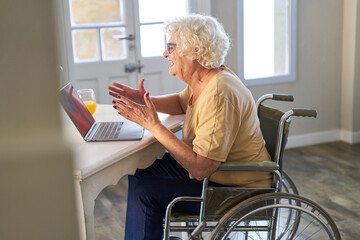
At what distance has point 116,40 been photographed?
3816 millimetres

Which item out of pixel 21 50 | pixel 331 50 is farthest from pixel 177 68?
pixel 331 50

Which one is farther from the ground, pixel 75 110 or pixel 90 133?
pixel 75 110

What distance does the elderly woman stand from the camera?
1.71 metres

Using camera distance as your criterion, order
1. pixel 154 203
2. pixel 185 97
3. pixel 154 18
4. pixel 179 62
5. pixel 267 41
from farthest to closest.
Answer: pixel 267 41, pixel 154 18, pixel 185 97, pixel 179 62, pixel 154 203

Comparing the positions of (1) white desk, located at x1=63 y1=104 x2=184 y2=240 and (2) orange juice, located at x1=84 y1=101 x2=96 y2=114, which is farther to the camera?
(2) orange juice, located at x1=84 y1=101 x2=96 y2=114

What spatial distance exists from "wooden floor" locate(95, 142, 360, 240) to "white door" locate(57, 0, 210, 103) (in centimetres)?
90

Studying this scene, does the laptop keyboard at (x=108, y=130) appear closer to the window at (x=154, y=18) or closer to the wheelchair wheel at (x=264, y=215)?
the wheelchair wheel at (x=264, y=215)

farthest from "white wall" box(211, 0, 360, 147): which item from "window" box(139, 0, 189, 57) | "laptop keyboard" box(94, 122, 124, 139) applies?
"laptop keyboard" box(94, 122, 124, 139)

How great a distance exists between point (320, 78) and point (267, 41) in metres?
0.64

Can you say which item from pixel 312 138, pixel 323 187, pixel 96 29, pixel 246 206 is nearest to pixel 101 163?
pixel 246 206

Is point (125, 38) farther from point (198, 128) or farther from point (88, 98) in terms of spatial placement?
point (198, 128)

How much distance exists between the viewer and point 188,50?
1885 mm

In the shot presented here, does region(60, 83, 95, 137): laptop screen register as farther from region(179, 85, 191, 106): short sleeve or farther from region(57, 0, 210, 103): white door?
region(57, 0, 210, 103): white door

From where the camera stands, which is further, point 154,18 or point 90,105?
point 154,18
